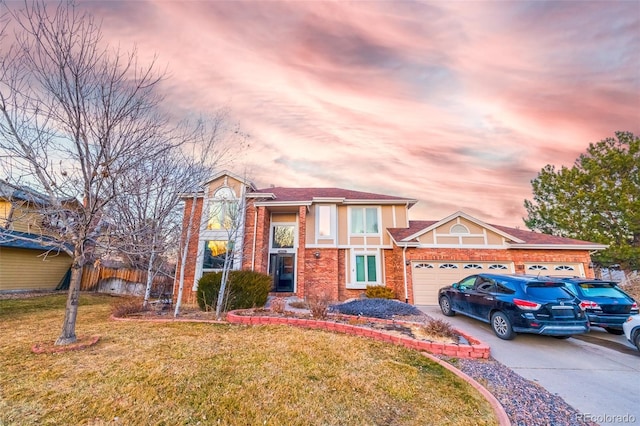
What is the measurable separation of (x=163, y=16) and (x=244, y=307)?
958cm

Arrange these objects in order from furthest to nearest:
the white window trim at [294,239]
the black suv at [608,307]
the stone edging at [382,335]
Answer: the white window trim at [294,239] < the black suv at [608,307] < the stone edging at [382,335]

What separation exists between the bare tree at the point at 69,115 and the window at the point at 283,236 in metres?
9.66

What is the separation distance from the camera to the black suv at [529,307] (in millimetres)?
6195

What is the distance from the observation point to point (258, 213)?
1421cm

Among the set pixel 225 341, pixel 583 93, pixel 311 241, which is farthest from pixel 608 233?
pixel 225 341

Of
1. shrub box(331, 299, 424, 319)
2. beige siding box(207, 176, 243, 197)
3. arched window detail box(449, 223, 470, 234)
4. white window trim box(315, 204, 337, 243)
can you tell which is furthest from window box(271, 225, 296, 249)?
arched window detail box(449, 223, 470, 234)

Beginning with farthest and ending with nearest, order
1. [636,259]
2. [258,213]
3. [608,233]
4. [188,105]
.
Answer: [608,233] → [636,259] → [258,213] → [188,105]

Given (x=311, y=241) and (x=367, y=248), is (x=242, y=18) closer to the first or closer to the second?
(x=311, y=241)

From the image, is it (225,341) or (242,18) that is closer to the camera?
(225,341)

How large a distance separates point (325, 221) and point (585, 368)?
11.5 m

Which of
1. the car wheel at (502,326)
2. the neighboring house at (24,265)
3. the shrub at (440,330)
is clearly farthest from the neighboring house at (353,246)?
the neighboring house at (24,265)

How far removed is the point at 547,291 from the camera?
6.53 m

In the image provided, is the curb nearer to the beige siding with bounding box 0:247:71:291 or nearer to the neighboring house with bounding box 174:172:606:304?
the neighboring house with bounding box 174:172:606:304

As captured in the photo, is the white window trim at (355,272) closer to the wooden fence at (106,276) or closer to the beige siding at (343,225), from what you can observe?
the beige siding at (343,225)
